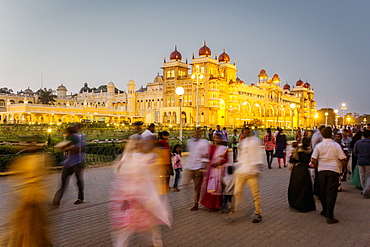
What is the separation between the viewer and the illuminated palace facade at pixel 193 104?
200 feet

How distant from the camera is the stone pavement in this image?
541cm

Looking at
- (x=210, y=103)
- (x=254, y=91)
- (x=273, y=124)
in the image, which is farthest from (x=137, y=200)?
(x=273, y=124)

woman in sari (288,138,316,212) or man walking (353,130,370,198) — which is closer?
woman in sari (288,138,316,212)

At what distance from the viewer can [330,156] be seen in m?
6.55

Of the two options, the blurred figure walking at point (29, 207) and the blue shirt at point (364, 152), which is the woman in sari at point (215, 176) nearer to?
the blurred figure walking at point (29, 207)

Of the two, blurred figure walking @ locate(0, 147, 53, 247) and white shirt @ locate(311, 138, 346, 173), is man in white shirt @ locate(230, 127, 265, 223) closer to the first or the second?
white shirt @ locate(311, 138, 346, 173)

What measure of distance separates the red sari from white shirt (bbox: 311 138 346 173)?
1.96 m

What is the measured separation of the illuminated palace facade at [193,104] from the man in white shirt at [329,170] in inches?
1598

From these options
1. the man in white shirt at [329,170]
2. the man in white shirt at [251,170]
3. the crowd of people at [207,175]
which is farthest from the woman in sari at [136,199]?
the man in white shirt at [329,170]

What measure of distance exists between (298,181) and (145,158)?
4283 mm

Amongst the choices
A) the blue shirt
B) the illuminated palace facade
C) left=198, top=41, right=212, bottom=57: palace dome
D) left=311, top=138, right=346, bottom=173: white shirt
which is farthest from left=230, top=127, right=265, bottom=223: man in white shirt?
left=198, top=41, right=212, bottom=57: palace dome

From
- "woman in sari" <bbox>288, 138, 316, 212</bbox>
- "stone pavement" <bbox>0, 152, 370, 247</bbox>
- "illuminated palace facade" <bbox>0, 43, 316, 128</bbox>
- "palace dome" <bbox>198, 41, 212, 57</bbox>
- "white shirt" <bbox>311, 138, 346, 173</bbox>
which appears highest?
"palace dome" <bbox>198, 41, 212, 57</bbox>

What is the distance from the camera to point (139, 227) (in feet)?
14.5

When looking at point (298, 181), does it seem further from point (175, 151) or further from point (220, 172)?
point (175, 151)
